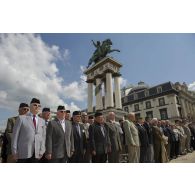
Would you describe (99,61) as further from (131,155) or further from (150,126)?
(131,155)

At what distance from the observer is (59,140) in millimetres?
3957

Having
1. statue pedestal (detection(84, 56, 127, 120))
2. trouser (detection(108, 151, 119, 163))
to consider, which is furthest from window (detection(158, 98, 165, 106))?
trouser (detection(108, 151, 119, 163))

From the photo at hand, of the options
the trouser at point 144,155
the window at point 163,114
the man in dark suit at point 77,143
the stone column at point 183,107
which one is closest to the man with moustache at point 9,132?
the man in dark suit at point 77,143

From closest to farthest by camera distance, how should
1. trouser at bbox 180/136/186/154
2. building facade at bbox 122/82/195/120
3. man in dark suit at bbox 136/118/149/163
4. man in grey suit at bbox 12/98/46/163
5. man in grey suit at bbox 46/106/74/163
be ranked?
1. man in grey suit at bbox 12/98/46/163
2. man in grey suit at bbox 46/106/74/163
3. man in dark suit at bbox 136/118/149/163
4. trouser at bbox 180/136/186/154
5. building facade at bbox 122/82/195/120

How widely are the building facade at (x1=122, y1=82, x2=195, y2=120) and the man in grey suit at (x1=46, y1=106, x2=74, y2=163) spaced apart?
32.4 m

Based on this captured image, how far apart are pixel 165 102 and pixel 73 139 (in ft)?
119

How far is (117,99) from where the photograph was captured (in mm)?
17844

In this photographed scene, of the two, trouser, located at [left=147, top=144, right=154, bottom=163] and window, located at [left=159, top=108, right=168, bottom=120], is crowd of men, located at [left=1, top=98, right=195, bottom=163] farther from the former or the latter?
window, located at [left=159, top=108, right=168, bottom=120]

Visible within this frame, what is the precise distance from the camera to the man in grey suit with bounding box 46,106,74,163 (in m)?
3.82

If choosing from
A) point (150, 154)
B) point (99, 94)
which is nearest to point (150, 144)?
point (150, 154)

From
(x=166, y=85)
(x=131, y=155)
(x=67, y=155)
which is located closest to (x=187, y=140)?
(x=131, y=155)

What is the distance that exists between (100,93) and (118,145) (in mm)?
14821

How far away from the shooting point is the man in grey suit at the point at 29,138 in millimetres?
3420

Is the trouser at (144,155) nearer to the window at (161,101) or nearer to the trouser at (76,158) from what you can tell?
the trouser at (76,158)
